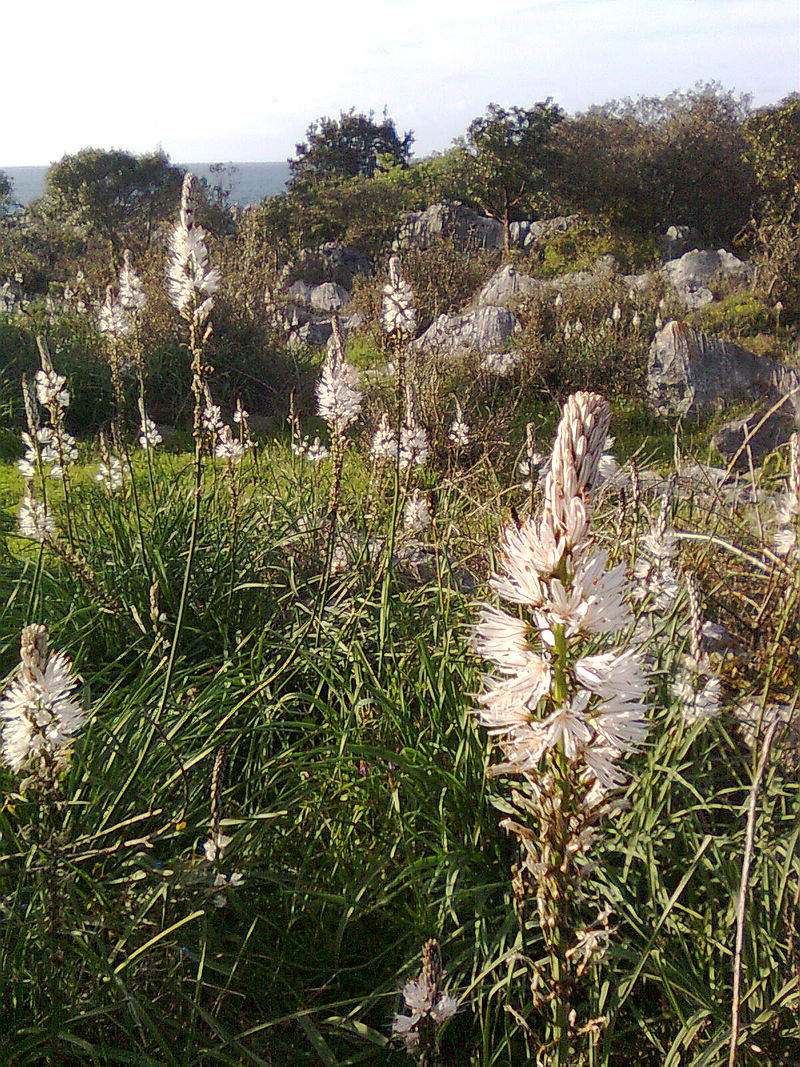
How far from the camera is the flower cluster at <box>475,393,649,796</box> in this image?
1.13 metres

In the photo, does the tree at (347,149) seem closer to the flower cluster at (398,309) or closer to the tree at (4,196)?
the tree at (4,196)

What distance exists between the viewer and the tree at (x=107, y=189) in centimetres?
2977

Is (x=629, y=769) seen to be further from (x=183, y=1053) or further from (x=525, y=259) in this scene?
(x=525, y=259)

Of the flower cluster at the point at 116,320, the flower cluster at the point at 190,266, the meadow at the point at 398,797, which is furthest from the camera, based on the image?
the flower cluster at the point at 116,320

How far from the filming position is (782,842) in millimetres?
2350

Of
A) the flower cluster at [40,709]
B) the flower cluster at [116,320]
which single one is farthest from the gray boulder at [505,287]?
the flower cluster at [40,709]

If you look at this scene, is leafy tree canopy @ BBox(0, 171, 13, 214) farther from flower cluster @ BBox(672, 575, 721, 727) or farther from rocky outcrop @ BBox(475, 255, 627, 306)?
flower cluster @ BBox(672, 575, 721, 727)

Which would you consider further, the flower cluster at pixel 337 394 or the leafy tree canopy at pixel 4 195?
the leafy tree canopy at pixel 4 195

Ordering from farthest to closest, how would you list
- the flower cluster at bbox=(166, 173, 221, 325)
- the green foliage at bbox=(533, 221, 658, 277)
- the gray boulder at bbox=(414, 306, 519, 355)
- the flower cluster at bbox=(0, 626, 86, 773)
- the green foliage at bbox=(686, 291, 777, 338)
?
the green foliage at bbox=(533, 221, 658, 277), the green foliage at bbox=(686, 291, 777, 338), the gray boulder at bbox=(414, 306, 519, 355), the flower cluster at bbox=(166, 173, 221, 325), the flower cluster at bbox=(0, 626, 86, 773)

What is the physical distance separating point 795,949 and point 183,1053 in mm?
1448

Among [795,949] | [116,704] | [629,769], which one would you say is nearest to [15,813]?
[116,704]

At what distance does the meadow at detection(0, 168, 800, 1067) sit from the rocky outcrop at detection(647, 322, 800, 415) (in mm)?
6886

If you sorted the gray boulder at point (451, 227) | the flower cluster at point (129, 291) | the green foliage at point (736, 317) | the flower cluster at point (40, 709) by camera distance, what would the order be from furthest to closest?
the gray boulder at point (451, 227) < the green foliage at point (736, 317) < the flower cluster at point (129, 291) < the flower cluster at point (40, 709)

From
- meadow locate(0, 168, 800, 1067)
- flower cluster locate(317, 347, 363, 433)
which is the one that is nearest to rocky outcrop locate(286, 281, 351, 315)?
meadow locate(0, 168, 800, 1067)
